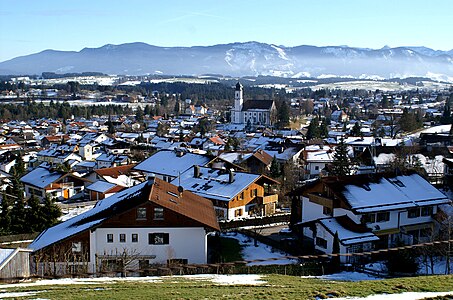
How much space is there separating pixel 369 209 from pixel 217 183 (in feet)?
36.1

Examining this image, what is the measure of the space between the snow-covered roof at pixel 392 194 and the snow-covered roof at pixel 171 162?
16.5 meters

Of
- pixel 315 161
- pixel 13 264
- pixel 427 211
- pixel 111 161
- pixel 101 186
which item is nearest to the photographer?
pixel 13 264

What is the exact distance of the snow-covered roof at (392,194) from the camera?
23.3 meters

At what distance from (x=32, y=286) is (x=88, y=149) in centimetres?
5094

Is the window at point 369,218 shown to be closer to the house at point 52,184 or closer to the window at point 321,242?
the window at point 321,242

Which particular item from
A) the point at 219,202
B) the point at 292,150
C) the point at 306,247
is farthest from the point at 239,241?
the point at 292,150

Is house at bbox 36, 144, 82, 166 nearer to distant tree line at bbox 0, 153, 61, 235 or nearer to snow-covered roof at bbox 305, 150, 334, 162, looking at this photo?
snow-covered roof at bbox 305, 150, 334, 162

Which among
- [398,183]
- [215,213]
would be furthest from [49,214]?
[398,183]

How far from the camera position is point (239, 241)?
2433cm

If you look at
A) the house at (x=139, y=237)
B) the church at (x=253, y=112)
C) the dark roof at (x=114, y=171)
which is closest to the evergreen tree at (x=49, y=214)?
the house at (x=139, y=237)

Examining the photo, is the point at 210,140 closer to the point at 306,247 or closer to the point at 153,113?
the point at 306,247

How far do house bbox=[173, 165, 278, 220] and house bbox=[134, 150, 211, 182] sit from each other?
5.77 metres

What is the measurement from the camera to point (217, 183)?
31.6 meters

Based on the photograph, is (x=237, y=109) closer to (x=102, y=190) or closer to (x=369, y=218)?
(x=102, y=190)
